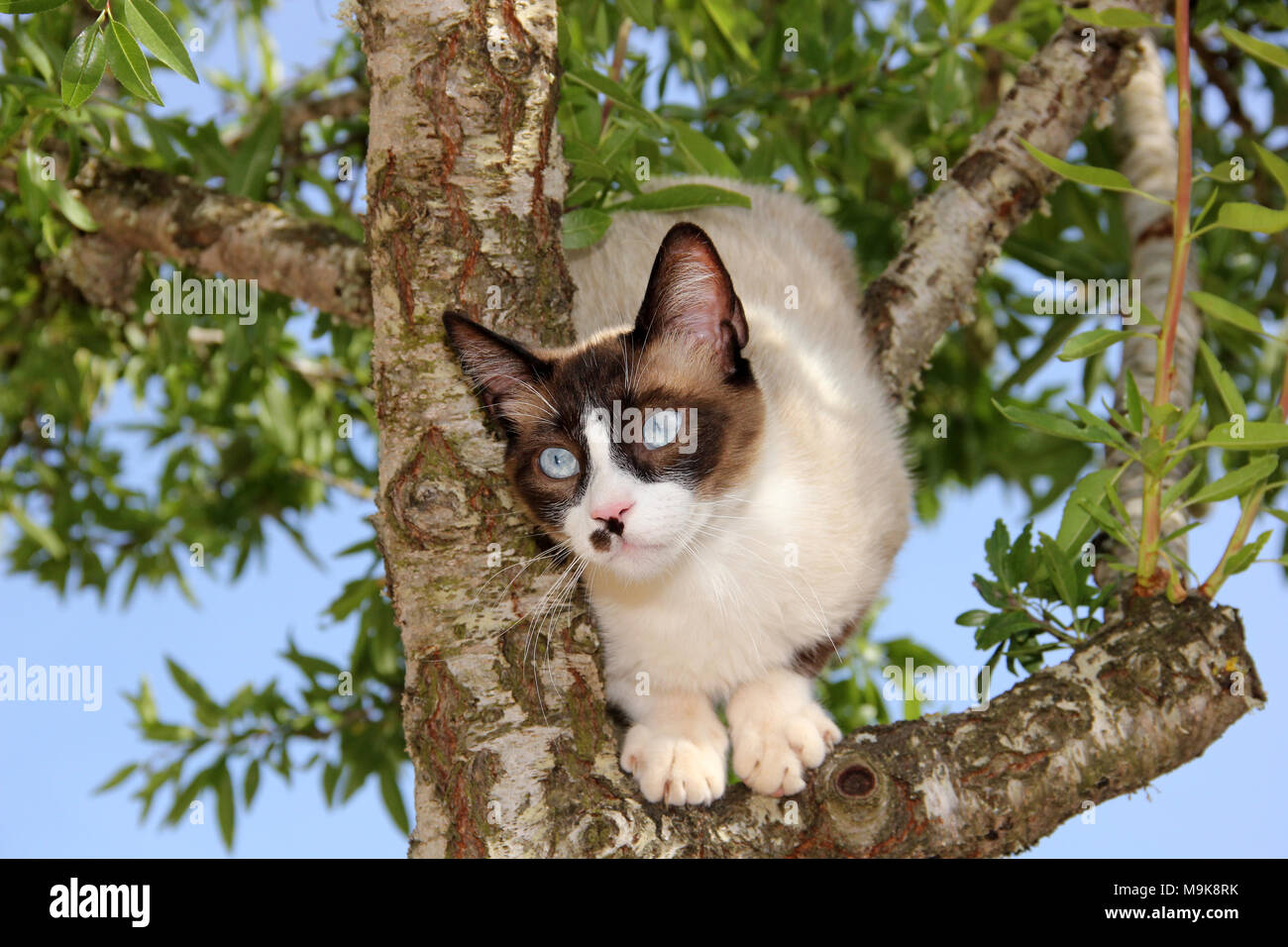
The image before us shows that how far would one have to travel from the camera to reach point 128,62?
176 cm

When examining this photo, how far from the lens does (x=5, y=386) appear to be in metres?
4.26

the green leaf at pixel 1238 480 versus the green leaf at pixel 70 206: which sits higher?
the green leaf at pixel 70 206

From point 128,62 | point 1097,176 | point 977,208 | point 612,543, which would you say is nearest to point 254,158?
point 128,62

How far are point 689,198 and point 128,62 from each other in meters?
1.21

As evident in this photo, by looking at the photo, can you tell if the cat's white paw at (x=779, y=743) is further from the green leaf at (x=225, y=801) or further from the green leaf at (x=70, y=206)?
the green leaf at (x=70, y=206)

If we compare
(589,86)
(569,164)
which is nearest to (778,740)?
(569,164)

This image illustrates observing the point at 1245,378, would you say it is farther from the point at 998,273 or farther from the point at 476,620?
the point at 476,620

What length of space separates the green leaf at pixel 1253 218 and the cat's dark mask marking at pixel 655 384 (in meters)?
0.94

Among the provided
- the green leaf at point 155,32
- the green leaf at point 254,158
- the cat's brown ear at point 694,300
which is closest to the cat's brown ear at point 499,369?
the cat's brown ear at point 694,300

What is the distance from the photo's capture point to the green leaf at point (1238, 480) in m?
2.11

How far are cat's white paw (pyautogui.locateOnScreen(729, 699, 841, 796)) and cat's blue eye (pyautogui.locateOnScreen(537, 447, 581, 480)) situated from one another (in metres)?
0.66

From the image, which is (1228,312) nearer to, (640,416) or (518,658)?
(640,416)

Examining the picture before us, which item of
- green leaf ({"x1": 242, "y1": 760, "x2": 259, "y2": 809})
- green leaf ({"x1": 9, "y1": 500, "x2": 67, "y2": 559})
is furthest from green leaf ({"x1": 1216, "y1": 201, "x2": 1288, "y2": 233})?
green leaf ({"x1": 9, "y1": 500, "x2": 67, "y2": 559})

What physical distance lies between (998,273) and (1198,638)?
2.53m
